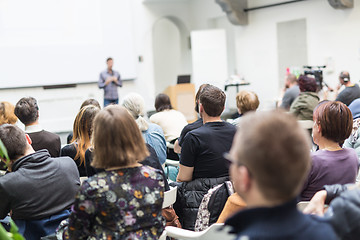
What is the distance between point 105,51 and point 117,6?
1.11 m

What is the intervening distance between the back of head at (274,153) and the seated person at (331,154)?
49.8 inches

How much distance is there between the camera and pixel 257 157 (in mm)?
1028

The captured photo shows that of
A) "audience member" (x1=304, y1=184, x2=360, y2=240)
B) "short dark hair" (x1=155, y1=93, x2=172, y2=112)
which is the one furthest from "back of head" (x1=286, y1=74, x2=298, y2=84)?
"audience member" (x1=304, y1=184, x2=360, y2=240)

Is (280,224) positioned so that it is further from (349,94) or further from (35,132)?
(349,94)

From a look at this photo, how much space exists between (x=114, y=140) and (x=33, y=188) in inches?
32.9

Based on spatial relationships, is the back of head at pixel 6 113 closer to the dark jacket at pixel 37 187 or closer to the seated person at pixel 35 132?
the seated person at pixel 35 132

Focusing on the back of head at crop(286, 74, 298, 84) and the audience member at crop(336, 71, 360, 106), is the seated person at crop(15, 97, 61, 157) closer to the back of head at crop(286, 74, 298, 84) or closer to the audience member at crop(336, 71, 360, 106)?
the audience member at crop(336, 71, 360, 106)

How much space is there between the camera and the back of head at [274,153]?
1025mm

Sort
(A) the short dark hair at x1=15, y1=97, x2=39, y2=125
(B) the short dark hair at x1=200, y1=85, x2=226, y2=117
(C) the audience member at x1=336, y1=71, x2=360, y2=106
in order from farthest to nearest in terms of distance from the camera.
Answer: (C) the audience member at x1=336, y1=71, x2=360, y2=106 < (A) the short dark hair at x1=15, y1=97, x2=39, y2=125 < (B) the short dark hair at x1=200, y1=85, x2=226, y2=117

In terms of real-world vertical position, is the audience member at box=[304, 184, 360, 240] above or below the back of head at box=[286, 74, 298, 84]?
below

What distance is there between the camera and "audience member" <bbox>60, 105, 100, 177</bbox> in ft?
10.6

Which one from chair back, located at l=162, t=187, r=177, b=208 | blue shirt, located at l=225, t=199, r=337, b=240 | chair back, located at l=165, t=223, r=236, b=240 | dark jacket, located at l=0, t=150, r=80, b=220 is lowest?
chair back, located at l=165, t=223, r=236, b=240

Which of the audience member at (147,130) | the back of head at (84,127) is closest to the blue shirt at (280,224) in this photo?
the back of head at (84,127)

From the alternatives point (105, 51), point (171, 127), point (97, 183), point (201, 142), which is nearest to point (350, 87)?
point (171, 127)
